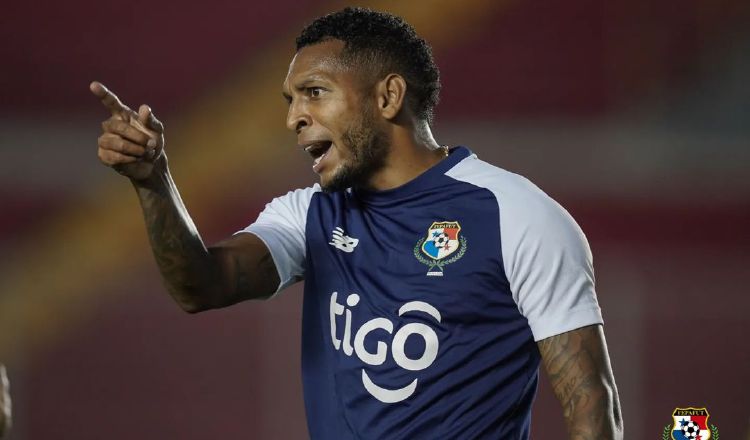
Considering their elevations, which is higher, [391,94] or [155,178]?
[391,94]

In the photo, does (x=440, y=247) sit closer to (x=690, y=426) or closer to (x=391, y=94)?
(x=391, y=94)

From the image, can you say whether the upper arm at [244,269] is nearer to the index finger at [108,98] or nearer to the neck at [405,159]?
the neck at [405,159]

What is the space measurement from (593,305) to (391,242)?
39cm

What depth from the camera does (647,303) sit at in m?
3.88

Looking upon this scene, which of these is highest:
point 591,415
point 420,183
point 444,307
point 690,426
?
point 420,183

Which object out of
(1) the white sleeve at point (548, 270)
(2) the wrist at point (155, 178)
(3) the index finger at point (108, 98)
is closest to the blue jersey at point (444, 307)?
(1) the white sleeve at point (548, 270)

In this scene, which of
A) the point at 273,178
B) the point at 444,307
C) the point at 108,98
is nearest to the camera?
the point at 108,98

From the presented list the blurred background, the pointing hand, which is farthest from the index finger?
the blurred background

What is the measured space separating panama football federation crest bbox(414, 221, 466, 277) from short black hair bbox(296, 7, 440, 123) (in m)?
0.30

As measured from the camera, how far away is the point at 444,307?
1854mm

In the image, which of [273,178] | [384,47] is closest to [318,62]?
[384,47]

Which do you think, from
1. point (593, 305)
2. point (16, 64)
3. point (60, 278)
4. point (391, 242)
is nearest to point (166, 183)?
point (391, 242)

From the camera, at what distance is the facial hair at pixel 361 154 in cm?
196

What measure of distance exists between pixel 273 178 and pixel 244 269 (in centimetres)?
195
